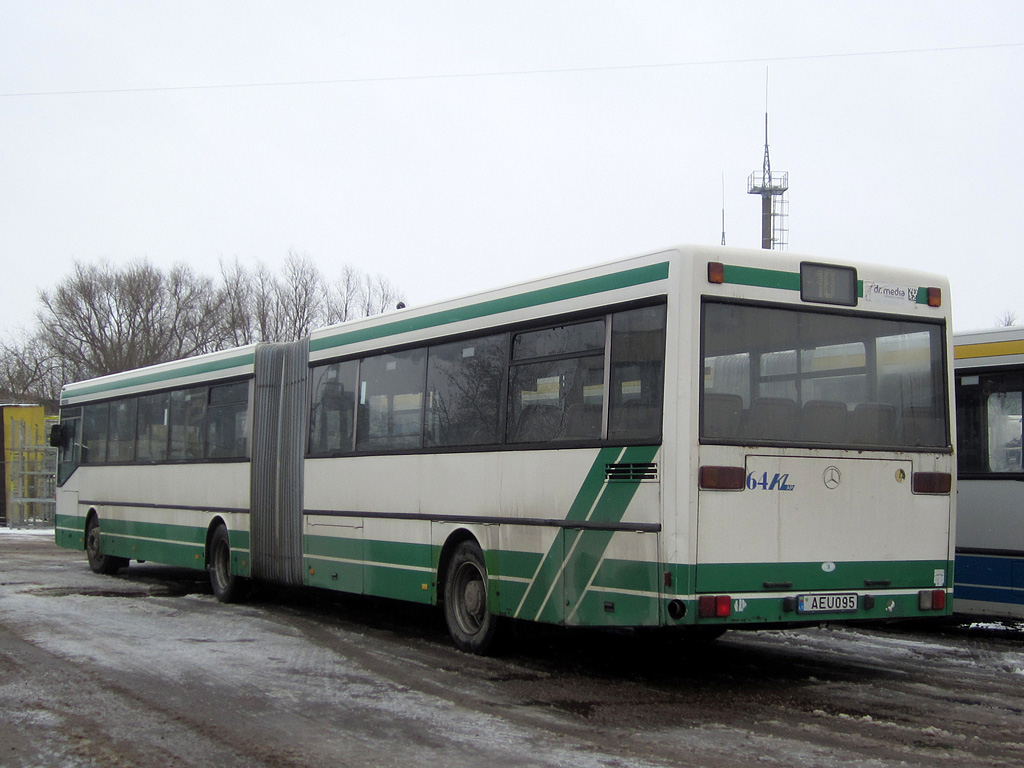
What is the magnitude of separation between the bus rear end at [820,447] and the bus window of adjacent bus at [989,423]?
2.30 m

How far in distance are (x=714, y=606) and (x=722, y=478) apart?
855 millimetres

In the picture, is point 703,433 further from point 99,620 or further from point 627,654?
point 99,620

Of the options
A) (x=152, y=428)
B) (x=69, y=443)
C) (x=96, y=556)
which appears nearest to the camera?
(x=152, y=428)

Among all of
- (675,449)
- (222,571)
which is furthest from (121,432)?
(675,449)

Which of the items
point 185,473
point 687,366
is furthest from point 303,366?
point 687,366

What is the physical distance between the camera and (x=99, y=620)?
40.5 feet

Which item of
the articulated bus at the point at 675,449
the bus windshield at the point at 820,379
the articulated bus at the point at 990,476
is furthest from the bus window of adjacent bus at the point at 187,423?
the articulated bus at the point at 990,476

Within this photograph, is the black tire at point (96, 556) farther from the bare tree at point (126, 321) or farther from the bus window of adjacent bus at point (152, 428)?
the bare tree at point (126, 321)

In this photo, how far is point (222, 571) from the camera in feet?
48.7

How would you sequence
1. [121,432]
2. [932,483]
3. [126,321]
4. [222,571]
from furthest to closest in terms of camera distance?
1. [126,321]
2. [121,432]
3. [222,571]
4. [932,483]

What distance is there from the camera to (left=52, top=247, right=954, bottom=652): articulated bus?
804 centimetres

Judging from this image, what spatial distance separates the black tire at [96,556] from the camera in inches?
727

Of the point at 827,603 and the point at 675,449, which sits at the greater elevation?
the point at 675,449

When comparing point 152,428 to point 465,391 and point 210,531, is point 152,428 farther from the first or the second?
point 465,391
